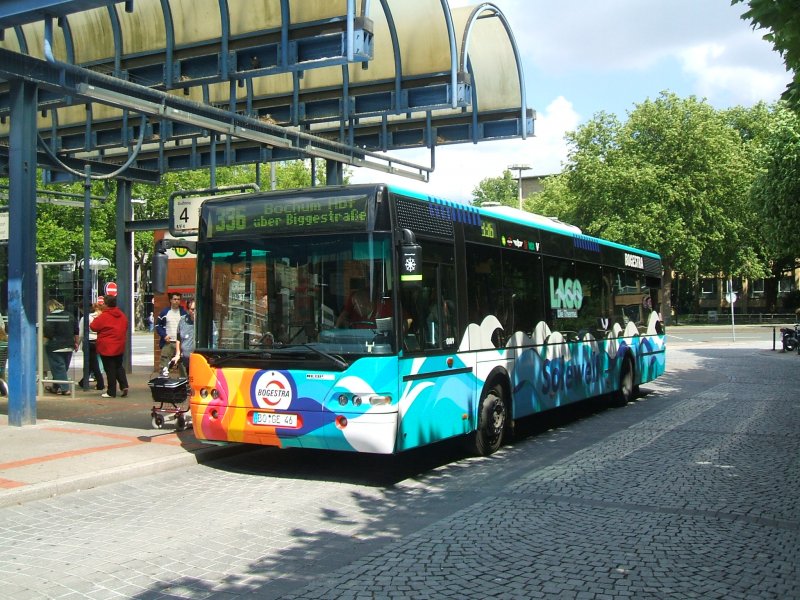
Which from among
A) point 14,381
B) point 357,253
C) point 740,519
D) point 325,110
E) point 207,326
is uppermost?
point 325,110

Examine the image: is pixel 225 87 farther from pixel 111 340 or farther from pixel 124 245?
pixel 111 340

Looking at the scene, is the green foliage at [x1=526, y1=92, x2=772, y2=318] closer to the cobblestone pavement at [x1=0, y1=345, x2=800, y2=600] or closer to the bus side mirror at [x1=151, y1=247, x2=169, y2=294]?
the cobblestone pavement at [x1=0, y1=345, x2=800, y2=600]

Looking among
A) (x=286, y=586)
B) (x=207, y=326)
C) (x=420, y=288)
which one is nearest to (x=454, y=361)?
(x=420, y=288)

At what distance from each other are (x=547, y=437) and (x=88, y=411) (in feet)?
22.6

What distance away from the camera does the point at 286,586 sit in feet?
16.1

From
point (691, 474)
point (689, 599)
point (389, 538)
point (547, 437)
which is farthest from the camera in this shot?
point (547, 437)

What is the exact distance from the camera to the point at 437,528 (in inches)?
248

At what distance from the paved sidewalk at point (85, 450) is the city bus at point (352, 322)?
848mm

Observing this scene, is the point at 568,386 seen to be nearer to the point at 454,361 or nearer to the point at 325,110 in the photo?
the point at 454,361

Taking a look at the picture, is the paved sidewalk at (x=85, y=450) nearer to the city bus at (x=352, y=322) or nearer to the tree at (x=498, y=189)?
the city bus at (x=352, y=322)

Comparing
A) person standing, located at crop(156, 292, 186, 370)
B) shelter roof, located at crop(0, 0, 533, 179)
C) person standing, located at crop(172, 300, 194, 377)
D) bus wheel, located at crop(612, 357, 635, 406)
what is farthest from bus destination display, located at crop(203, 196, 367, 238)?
bus wheel, located at crop(612, 357, 635, 406)

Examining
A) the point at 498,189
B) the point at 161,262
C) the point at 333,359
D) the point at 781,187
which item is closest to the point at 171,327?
the point at 161,262

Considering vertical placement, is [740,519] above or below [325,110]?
below

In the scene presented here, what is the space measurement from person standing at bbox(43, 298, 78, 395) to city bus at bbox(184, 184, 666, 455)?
7497 millimetres
